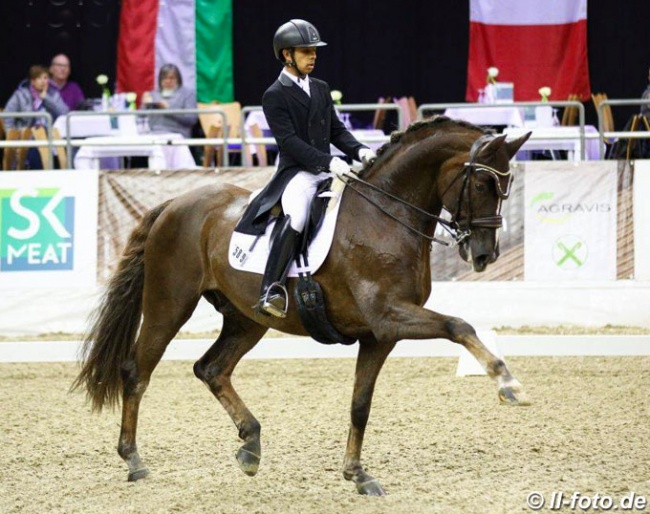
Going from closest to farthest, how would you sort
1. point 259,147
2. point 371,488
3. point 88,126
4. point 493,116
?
point 371,488
point 259,147
point 493,116
point 88,126

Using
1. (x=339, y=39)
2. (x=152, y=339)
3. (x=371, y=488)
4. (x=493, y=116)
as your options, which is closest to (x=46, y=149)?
(x=493, y=116)

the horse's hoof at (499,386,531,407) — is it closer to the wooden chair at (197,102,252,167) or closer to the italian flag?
the wooden chair at (197,102,252,167)

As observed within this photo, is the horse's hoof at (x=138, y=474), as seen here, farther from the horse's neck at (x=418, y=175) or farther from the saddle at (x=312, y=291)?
the horse's neck at (x=418, y=175)

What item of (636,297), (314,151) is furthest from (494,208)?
(636,297)

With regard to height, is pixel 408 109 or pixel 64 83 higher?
pixel 64 83

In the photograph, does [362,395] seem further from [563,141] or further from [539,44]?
[539,44]

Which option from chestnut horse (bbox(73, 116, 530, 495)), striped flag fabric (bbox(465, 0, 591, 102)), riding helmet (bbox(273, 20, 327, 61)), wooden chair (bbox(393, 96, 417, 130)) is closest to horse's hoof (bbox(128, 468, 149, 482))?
chestnut horse (bbox(73, 116, 530, 495))

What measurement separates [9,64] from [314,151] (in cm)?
1115

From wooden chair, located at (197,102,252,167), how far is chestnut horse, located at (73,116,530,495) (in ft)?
16.7

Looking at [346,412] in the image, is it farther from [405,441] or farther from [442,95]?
[442,95]

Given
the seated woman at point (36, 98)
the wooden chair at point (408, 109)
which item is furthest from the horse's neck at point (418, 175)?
the seated woman at point (36, 98)

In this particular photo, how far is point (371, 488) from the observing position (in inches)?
215

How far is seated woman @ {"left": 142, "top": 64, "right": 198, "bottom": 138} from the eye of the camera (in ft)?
43.4

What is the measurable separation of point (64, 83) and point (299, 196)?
9.52m
